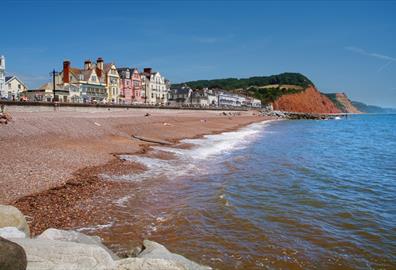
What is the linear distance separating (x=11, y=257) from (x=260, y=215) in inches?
304

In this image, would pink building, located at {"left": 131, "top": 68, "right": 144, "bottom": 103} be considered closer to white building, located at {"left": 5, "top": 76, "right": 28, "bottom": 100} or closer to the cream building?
the cream building

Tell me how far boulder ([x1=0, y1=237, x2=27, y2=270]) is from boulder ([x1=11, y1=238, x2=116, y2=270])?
0.32m

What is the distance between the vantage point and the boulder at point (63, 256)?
4711 millimetres

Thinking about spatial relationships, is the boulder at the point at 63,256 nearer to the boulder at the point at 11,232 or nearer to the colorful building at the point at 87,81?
the boulder at the point at 11,232

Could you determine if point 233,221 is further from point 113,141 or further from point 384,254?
point 113,141

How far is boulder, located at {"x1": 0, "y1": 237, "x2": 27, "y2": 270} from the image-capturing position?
13.4 ft

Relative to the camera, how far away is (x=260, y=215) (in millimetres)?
10594

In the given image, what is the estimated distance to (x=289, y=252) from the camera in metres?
8.05

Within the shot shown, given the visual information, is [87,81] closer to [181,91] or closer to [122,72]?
[122,72]

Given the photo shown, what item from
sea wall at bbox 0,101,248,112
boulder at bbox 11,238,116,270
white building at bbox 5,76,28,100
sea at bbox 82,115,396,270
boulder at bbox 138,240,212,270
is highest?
white building at bbox 5,76,28,100

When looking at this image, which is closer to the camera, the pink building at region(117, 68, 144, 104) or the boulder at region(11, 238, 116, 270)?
the boulder at region(11, 238, 116, 270)

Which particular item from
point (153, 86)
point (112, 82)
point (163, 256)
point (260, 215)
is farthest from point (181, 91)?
point (163, 256)

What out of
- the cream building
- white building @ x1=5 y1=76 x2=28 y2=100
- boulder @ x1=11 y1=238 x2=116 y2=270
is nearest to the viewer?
boulder @ x1=11 y1=238 x2=116 y2=270

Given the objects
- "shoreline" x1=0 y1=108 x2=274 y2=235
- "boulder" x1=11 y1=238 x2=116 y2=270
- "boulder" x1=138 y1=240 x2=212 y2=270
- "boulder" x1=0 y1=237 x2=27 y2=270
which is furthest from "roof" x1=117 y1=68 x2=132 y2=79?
→ "boulder" x1=0 y1=237 x2=27 y2=270
